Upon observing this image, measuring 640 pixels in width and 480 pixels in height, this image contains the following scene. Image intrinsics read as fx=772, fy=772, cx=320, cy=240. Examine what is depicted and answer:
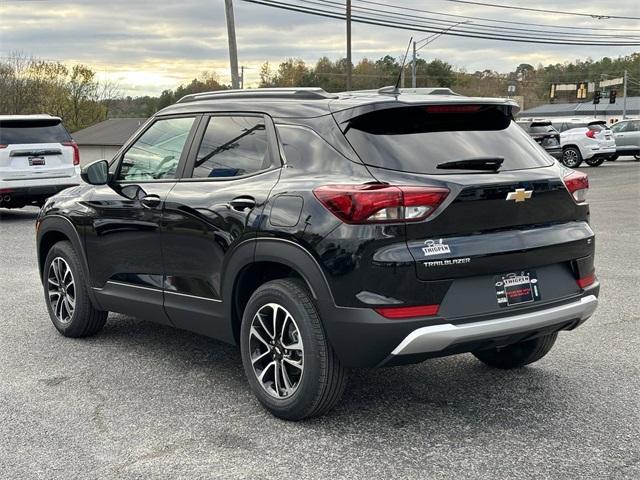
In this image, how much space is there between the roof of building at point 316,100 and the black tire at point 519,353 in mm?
1475

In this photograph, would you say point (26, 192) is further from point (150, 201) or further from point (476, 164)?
point (476, 164)

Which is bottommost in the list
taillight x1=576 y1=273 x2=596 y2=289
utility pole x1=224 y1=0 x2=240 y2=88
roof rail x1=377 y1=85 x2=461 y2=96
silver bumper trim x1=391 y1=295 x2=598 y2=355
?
silver bumper trim x1=391 y1=295 x2=598 y2=355

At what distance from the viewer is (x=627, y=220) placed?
531 inches

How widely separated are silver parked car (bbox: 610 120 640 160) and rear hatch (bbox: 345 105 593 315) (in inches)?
1201

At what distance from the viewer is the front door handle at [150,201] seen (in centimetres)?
496

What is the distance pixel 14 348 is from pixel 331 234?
3.22 meters

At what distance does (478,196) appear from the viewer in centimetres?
386

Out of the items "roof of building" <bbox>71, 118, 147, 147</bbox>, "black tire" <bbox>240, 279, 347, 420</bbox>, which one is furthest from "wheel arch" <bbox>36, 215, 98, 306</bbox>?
"roof of building" <bbox>71, 118, 147, 147</bbox>

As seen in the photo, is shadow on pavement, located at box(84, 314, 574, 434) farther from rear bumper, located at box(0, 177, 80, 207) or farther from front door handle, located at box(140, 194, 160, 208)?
rear bumper, located at box(0, 177, 80, 207)

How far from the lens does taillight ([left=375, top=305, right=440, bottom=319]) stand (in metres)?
3.72

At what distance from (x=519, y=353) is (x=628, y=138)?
3043 cm

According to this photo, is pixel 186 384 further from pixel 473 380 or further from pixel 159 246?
pixel 473 380

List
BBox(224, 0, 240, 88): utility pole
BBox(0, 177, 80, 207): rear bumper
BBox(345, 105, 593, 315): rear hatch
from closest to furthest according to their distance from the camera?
BBox(345, 105, 593, 315): rear hatch < BBox(0, 177, 80, 207): rear bumper < BBox(224, 0, 240, 88): utility pole

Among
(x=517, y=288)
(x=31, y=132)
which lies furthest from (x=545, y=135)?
(x=517, y=288)
